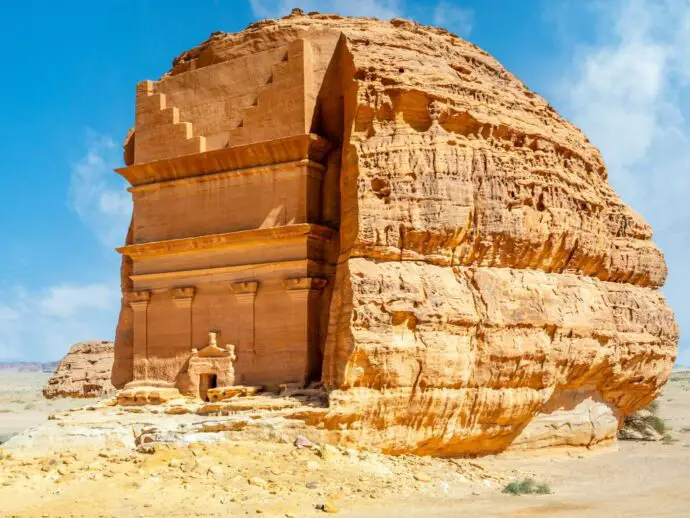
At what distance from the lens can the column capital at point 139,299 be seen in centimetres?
1895

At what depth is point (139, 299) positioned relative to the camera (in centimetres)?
1903

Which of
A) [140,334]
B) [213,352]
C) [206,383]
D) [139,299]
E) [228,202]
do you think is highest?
[228,202]

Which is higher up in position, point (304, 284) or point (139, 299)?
point (304, 284)

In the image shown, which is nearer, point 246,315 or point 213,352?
point 246,315

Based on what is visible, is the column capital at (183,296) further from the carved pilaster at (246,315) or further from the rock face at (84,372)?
the rock face at (84,372)

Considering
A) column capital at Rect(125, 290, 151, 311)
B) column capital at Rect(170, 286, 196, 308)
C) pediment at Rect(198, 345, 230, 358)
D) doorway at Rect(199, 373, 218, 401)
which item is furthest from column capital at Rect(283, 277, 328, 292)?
column capital at Rect(125, 290, 151, 311)

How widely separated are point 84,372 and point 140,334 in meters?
20.6

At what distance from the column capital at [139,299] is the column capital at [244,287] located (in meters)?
2.36

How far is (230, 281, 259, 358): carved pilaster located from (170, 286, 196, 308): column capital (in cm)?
116

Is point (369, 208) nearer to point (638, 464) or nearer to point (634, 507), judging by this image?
point (634, 507)

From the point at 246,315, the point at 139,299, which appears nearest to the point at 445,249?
the point at 246,315

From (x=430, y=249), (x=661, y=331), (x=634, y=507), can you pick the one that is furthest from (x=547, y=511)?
(x=661, y=331)

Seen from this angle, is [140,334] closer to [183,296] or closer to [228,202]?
[183,296]

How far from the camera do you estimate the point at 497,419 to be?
17156mm
